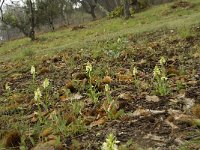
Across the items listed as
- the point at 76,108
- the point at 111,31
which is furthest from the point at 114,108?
the point at 111,31

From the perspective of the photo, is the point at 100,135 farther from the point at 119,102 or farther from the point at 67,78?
the point at 67,78

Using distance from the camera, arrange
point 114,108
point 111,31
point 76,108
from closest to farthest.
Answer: point 114,108 → point 76,108 → point 111,31

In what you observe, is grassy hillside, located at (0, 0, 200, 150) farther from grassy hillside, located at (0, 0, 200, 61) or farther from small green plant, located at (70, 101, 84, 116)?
grassy hillside, located at (0, 0, 200, 61)

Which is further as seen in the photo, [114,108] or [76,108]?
[76,108]

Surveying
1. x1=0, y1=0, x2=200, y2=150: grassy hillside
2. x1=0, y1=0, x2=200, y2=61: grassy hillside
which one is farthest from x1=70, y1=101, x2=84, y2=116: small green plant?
x1=0, y1=0, x2=200, y2=61: grassy hillside

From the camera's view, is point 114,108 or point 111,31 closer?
point 114,108

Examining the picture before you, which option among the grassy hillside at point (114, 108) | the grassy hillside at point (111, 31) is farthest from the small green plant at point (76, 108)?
the grassy hillside at point (111, 31)

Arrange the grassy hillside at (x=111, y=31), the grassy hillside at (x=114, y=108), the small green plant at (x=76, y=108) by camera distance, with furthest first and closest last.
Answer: the grassy hillside at (x=111, y=31)
the small green plant at (x=76, y=108)
the grassy hillside at (x=114, y=108)

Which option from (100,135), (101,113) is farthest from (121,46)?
(100,135)

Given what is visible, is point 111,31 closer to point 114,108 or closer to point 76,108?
point 76,108

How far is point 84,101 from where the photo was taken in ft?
18.3

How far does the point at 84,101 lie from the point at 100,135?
1.41 meters

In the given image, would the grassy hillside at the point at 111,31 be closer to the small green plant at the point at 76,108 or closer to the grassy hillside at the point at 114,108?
the grassy hillside at the point at 114,108

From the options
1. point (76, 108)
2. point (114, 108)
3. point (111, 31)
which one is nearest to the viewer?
point (114, 108)
